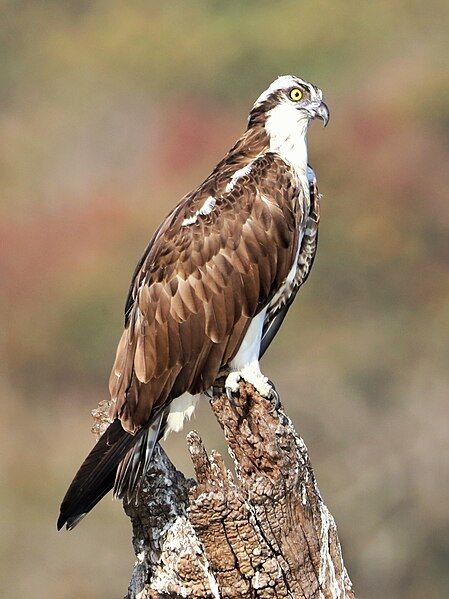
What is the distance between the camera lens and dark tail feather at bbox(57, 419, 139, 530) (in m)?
6.80

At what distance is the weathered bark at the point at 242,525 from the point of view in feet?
21.0

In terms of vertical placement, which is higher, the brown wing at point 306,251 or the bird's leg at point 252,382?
the brown wing at point 306,251

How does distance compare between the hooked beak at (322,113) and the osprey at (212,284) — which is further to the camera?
the hooked beak at (322,113)

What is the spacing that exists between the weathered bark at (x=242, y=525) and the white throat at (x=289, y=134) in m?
1.43

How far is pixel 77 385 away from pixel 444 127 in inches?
287

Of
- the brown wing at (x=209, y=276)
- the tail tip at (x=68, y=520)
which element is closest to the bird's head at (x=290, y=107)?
→ the brown wing at (x=209, y=276)

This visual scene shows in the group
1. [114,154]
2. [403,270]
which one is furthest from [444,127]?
[114,154]

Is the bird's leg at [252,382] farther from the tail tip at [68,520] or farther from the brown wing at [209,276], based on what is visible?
the tail tip at [68,520]

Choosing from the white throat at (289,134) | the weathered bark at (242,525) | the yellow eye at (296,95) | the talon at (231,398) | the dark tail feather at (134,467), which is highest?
the yellow eye at (296,95)

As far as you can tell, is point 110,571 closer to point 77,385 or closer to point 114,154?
point 77,385

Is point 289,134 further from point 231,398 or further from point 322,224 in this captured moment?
point 322,224

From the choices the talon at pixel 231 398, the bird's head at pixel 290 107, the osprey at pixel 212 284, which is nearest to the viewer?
the talon at pixel 231 398

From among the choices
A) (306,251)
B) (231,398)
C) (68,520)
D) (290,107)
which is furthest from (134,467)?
(290,107)

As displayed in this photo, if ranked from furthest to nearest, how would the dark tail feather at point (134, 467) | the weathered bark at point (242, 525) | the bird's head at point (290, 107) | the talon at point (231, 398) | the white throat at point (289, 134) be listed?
1. the bird's head at point (290, 107)
2. the white throat at point (289, 134)
3. the talon at point (231, 398)
4. the dark tail feather at point (134, 467)
5. the weathered bark at point (242, 525)
